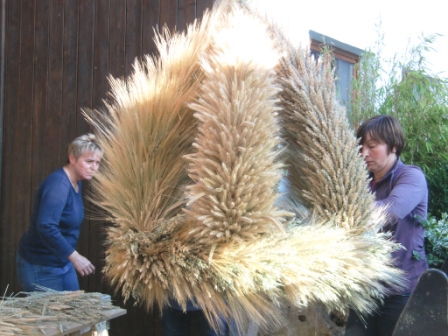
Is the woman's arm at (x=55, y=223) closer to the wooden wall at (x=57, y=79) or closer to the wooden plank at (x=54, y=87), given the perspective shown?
the wooden wall at (x=57, y=79)

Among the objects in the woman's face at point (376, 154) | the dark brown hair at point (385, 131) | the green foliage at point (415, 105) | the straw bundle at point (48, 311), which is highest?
the green foliage at point (415, 105)

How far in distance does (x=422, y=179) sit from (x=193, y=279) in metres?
1.17

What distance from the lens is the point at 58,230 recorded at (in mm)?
2578

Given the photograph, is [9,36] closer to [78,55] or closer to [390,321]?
[78,55]

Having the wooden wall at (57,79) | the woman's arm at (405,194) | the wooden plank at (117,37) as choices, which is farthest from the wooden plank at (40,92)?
the woman's arm at (405,194)

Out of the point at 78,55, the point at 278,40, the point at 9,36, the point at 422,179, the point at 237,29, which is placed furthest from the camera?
the point at 9,36

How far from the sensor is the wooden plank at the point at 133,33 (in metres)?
3.42

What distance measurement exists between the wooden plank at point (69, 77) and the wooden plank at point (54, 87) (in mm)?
30

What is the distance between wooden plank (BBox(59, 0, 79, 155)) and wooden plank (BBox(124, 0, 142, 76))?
0.49 metres

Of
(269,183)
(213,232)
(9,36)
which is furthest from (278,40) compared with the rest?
(9,36)

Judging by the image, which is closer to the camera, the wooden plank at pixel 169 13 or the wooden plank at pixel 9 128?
the wooden plank at pixel 169 13

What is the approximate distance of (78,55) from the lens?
3.69 metres

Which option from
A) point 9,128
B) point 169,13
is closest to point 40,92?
point 9,128

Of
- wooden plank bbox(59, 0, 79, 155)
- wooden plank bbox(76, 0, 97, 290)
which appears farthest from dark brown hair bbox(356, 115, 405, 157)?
wooden plank bbox(59, 0, 79, 155)
